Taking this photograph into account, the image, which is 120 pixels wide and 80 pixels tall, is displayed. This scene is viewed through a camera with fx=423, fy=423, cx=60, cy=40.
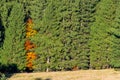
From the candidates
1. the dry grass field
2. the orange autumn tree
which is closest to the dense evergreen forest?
the orange autumn tree

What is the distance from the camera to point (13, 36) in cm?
7056

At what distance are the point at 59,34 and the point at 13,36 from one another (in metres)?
7.93

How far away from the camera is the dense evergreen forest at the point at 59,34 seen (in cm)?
7044

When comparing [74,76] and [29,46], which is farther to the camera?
[29,46]

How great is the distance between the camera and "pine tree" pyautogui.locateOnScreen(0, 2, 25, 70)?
70.2m

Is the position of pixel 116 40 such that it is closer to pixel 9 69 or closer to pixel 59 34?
pixel 59 34

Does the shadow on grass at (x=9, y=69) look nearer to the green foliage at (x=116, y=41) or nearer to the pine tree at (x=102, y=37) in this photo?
the pine tree at (x=102, y=37)

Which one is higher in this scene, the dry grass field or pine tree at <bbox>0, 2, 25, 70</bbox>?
pine tree at <bbox>0, 2, 25, 70</bbox>

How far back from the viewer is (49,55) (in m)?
71.7

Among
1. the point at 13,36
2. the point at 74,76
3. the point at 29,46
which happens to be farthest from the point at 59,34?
the point at 74,76

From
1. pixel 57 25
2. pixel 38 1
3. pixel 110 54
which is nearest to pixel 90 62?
pixel 110 54

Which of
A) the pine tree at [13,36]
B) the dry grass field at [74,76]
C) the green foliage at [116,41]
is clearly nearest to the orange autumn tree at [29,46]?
the pine tree at [13,36]

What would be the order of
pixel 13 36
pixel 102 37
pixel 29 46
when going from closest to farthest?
pixel 13 36 < pixel 29 46 < pixel 102 37

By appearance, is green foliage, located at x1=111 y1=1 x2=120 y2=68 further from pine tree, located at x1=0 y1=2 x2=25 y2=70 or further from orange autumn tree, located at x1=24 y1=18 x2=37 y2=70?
pine tree, located at x1=0 y1=2 x2=25 y2=70
